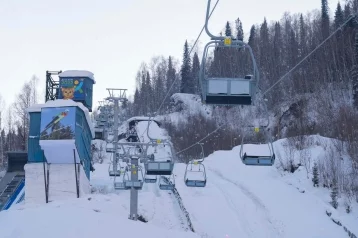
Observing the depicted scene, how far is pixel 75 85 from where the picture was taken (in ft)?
122

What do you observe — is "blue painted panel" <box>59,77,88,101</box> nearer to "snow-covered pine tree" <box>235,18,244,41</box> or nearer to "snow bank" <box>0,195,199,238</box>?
"snow bank" <box>0,195,199,238</box>

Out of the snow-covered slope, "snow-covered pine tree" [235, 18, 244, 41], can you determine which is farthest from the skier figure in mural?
"snow-covered pine tree" [235, 18, 244, 41]

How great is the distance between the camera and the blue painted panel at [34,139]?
31109 mm

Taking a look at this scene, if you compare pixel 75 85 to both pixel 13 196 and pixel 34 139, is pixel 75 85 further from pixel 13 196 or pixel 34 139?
pixel 13 196

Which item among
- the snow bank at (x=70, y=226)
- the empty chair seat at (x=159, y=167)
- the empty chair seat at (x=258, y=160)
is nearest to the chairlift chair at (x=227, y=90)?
the empty chair seat at (x=258, y=160)

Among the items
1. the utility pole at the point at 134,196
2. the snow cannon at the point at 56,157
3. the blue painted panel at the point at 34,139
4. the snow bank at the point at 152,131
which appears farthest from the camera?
the snow bank at the point at 152,131

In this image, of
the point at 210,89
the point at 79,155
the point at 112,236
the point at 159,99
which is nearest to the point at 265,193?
the point at 79,155

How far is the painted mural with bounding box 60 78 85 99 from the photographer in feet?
121

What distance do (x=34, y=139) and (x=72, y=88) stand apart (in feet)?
22.3

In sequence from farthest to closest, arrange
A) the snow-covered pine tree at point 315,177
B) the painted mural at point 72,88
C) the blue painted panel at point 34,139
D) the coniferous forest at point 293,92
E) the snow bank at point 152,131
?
the snow bank at point 152,131, the coniferous forest at point 293,92, the painted mural at point 72,88, the blue painted panel at point 34,139, the snow-covered pine tree at point 315,177

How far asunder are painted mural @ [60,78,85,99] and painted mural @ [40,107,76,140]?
239 inches

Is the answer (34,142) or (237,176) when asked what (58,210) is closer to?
(34,142)

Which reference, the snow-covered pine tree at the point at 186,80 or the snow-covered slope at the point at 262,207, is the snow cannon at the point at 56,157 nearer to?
the snow-covered slope at the point at 262,207

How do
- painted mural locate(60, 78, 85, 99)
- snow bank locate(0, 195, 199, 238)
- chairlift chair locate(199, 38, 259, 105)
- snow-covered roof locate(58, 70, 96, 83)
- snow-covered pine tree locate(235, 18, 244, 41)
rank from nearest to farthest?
chairlift chair locate(199, 38, 259, 105)
snow bank locate(0, 195, 199, 238)
painted mural locate(60, 78, 85, 99)
snow-covered roof locate(58, 70, 96, 83)
snow-covered pine tree locate(235, 18, 244, 41)
